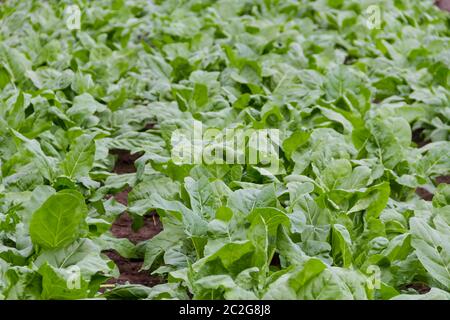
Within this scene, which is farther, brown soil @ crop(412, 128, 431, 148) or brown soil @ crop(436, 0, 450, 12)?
brown soil @ crop(436, 0, 450, 12)

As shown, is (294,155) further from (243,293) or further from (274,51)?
(274,51)

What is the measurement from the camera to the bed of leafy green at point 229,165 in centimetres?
283

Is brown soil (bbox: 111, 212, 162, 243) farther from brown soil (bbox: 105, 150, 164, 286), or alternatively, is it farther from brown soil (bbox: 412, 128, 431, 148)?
brown soil (bbox: 412, 128, 431, 148)

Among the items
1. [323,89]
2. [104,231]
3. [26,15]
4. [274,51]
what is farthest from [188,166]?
[26,15]

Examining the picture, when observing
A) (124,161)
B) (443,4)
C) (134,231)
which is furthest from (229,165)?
(443,4)

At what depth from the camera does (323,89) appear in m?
5.04

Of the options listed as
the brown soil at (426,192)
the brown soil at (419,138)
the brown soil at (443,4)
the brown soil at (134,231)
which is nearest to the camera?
the brown soil at (134,231)

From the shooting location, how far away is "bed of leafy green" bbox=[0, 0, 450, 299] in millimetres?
2826

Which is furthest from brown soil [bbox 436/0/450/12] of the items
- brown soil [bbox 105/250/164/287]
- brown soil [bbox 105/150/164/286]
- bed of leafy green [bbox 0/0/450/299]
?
brown soil [bbox 105/250/164/287]

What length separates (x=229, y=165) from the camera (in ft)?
12.3

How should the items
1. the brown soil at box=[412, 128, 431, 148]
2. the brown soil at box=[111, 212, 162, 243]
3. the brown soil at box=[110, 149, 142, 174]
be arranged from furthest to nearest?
the brown soil at box=[412, 128, 431, 148] < the brown soil at box=[110, 149, 142, 174] < the brown soil at box=[111, 212, 162, 243]

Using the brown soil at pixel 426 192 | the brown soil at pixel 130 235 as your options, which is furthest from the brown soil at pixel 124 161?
the brown soil at pixel 426 192

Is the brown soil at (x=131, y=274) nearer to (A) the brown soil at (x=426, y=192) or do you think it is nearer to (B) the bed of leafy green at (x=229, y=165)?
(B) the bed of leafy green at (x=229, y=165)

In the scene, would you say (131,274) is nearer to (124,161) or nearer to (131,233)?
(131,233)
